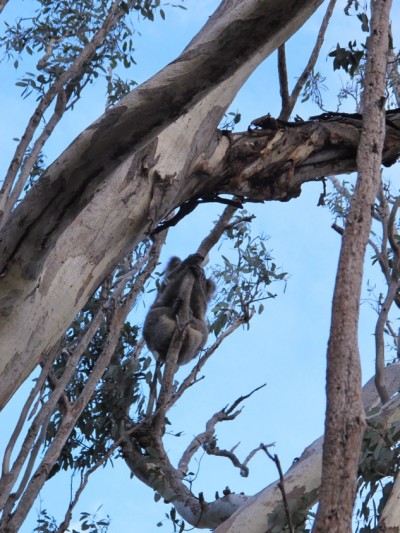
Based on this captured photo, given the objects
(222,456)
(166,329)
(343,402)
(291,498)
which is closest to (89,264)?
(343,402)

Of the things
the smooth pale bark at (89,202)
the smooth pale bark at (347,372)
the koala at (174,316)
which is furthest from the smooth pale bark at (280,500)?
the koala at (174,316)

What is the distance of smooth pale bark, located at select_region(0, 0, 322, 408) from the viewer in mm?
2465

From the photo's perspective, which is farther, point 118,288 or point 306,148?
point 118,288

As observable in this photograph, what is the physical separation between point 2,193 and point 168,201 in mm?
1724

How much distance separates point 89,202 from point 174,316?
4.39 metres

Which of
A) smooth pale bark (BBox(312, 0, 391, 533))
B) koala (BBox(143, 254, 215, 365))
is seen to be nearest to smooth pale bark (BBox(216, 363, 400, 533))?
smooth pale bark (BBox(312, 0, 391, 533))

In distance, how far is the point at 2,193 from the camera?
4.78 m

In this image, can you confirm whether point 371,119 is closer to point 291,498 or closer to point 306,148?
point 306,148

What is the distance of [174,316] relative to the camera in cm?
704

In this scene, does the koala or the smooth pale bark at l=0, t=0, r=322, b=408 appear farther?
the koala

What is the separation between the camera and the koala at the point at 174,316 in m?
6.89

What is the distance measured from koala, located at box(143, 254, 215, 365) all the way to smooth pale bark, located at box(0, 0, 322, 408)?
364 centimetres

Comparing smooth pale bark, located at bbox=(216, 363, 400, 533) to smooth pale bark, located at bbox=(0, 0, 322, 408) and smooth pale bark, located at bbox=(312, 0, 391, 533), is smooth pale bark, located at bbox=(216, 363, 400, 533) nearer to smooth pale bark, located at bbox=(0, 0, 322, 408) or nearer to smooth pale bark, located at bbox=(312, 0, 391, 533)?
smooth pale bark, located at bbox=(0, 0, 322, 408)

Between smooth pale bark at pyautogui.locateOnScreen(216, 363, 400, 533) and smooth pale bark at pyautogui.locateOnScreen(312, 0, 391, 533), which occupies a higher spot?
smooth pale bark at pyautogui.locateOnScreen(216, 363, 400, 533)
